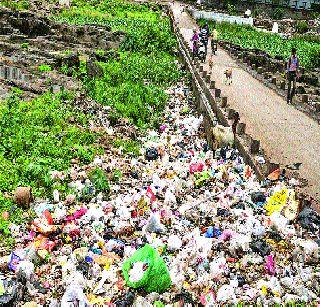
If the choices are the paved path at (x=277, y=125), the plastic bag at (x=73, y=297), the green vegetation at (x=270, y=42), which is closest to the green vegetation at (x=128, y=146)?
the paved path at (x=277, y=125)

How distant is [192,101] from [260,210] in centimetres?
825

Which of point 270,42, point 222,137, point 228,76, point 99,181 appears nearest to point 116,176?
point 99,181

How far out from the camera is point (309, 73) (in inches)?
915

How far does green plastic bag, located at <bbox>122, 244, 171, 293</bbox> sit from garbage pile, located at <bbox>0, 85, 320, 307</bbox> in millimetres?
12

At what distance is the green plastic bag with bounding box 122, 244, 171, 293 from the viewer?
5.79m

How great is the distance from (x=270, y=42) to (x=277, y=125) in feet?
79.7

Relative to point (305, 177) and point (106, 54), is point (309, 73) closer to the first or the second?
point (106, 54)

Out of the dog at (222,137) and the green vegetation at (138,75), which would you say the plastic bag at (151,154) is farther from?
the green vegetation at (138,75)

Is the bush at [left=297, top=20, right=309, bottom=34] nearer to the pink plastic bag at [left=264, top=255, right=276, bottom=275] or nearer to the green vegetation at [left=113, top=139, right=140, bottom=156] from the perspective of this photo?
the green vegetation at [left=113, top=139, right=140, bottom=156]

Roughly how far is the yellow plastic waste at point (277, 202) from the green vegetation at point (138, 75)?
535 centimetres

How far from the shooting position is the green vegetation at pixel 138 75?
13281 mm

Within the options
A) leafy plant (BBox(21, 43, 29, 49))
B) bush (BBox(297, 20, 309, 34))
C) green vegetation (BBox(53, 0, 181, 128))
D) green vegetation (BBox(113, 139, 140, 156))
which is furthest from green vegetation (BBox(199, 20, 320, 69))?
green vegetation (BBox(113, 139, 140, 156))

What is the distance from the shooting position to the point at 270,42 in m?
35.8

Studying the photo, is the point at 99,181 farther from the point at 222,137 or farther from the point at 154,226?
the point at 222,137
